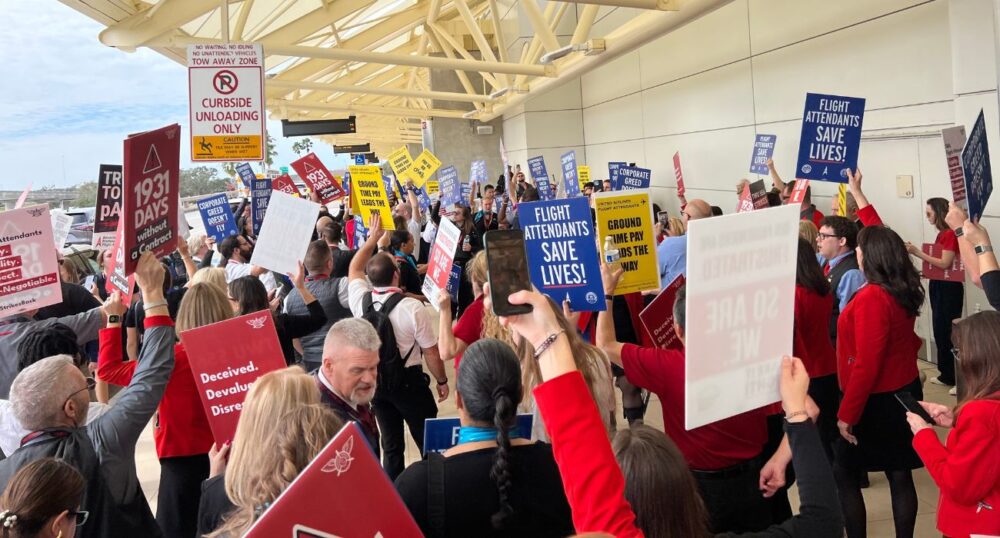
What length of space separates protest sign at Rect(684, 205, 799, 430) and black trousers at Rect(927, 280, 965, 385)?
6.39 m

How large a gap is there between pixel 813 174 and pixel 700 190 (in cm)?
861

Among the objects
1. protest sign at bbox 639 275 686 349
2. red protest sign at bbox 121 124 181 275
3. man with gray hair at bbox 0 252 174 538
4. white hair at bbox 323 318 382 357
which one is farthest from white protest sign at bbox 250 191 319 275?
protest sign at bbox 639 275 686 349

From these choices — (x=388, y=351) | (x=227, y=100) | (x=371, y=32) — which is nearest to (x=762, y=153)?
(x=227, y=100)

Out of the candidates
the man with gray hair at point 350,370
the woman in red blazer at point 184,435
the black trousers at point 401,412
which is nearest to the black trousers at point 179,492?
Result: the woman in red blazer at point 184,435

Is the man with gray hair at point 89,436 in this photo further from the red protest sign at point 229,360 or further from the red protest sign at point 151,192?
the red protest sign at point 151,192

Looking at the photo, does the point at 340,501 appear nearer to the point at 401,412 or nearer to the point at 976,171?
the point at 401,412

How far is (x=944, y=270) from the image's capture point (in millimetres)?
7016

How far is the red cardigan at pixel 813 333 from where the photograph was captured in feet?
14.6

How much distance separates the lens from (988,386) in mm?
2992

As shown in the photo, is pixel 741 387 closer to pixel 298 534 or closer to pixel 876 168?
pixel 298 534

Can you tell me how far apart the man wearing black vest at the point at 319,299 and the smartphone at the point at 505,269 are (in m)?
3.73

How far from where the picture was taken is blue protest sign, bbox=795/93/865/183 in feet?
23.2

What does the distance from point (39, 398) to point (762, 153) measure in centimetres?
1044

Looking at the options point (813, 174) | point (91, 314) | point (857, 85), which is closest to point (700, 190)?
point (857, 85)
